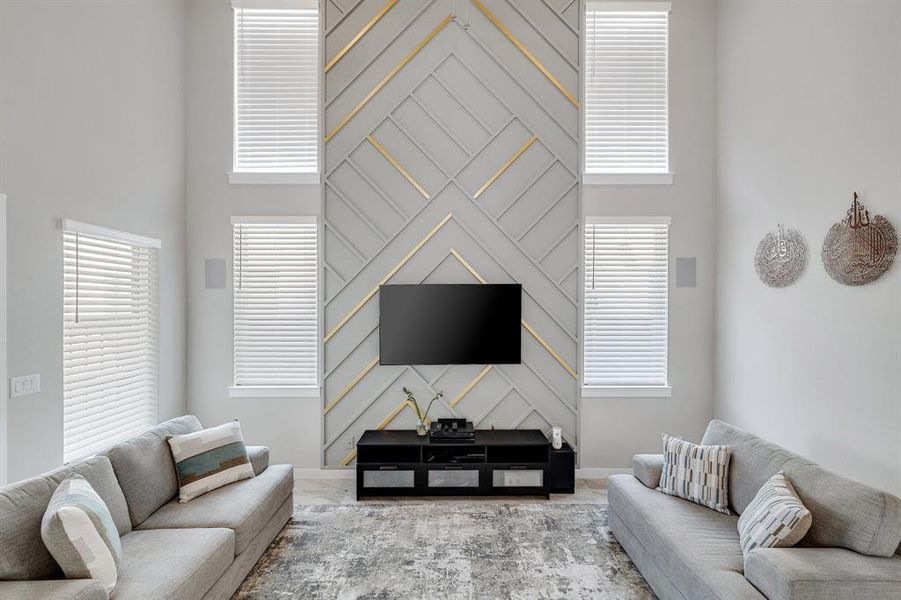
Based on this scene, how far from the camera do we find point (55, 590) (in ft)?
6.48

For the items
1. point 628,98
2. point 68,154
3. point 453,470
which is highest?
point 628,98

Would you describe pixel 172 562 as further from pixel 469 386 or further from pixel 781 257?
pixel 781 257

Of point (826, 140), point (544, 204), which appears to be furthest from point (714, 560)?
point (544, 204)

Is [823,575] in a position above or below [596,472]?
above

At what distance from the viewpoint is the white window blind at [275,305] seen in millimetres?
4867

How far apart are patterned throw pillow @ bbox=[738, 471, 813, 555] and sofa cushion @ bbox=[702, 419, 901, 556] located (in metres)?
0.07

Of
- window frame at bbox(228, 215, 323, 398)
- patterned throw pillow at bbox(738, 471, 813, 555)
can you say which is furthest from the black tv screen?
patterned throw pillow at bbox(738, 471, 813, 555)

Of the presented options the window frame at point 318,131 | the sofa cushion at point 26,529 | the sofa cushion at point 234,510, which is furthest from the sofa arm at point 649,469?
the window frame at point 318,131

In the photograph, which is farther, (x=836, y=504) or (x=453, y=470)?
(x=453, y=470)

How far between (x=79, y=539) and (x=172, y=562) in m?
0.43

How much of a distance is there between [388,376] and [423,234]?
1.33m

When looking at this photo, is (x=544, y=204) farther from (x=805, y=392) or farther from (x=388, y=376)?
(x=805, y=392)

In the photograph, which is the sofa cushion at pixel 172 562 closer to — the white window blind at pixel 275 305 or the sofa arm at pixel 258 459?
the sofa arm at pixel 258 459

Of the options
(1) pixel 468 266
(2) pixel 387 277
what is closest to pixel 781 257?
(1) pixel 468 266
